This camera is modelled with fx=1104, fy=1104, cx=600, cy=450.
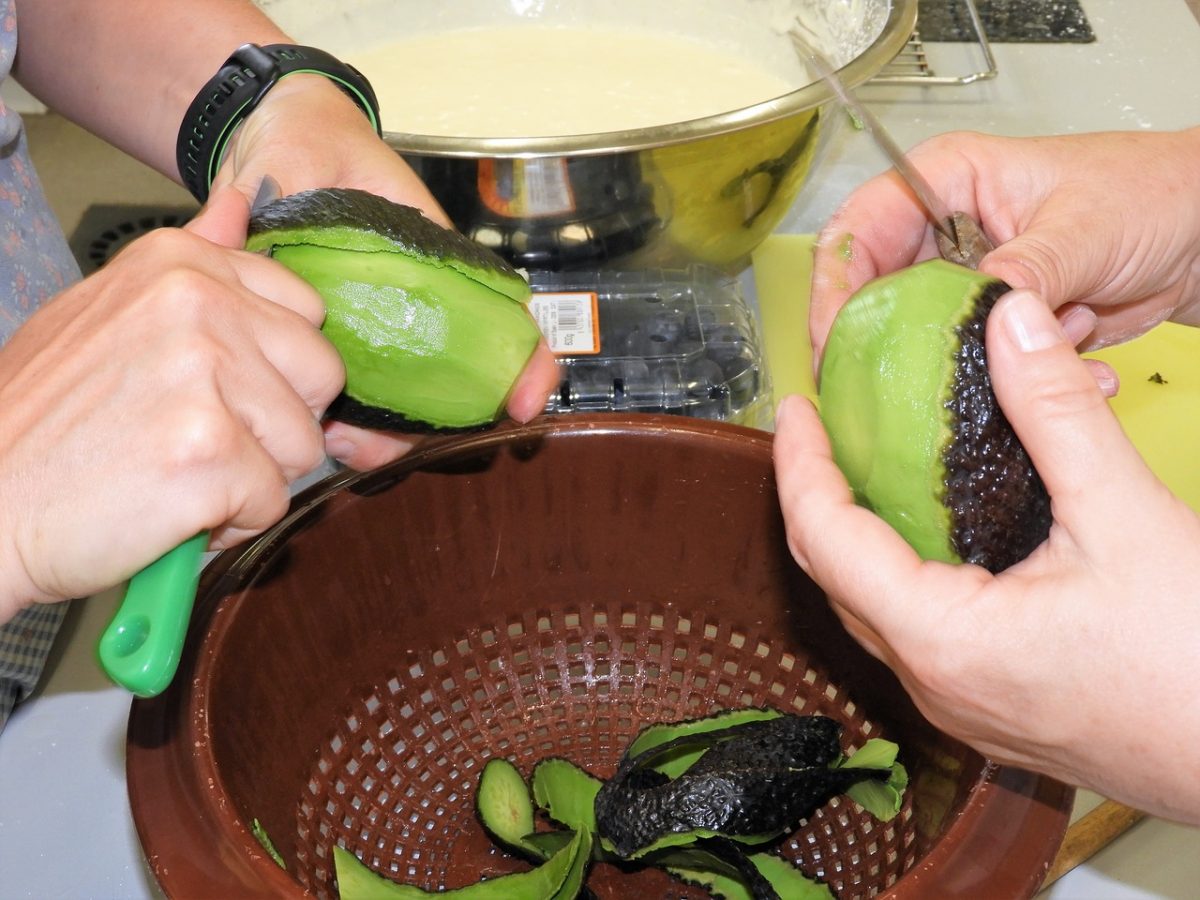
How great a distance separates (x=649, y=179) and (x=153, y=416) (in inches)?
24.8

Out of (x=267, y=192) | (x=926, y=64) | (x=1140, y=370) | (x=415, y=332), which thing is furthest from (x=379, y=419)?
(x=926, y=64)

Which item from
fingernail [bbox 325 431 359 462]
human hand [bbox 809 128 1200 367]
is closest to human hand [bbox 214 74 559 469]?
fingernail [bbox 325 431 359 462]

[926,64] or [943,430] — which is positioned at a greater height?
[943,430]

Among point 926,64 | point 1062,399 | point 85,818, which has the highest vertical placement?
point 1062,399

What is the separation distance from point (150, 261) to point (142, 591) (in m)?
0.17

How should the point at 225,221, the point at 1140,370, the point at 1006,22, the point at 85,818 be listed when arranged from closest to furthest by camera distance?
1. the point at 225,221
2. the point at 85,818
3. the point at 1140,370
4. the point at 1006,22

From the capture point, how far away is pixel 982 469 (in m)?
0.61

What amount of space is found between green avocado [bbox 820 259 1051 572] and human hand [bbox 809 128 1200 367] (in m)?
0.19

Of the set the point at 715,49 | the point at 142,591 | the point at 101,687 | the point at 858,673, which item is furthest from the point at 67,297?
the point at 715,49

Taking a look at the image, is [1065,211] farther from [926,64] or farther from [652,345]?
[926,64]

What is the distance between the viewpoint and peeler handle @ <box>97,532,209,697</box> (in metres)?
0.53

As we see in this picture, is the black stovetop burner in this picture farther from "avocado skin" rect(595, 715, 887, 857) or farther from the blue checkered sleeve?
the blue checkered sleeve

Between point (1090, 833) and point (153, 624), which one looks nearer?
point (153, 624)

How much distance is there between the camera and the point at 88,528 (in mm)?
540
